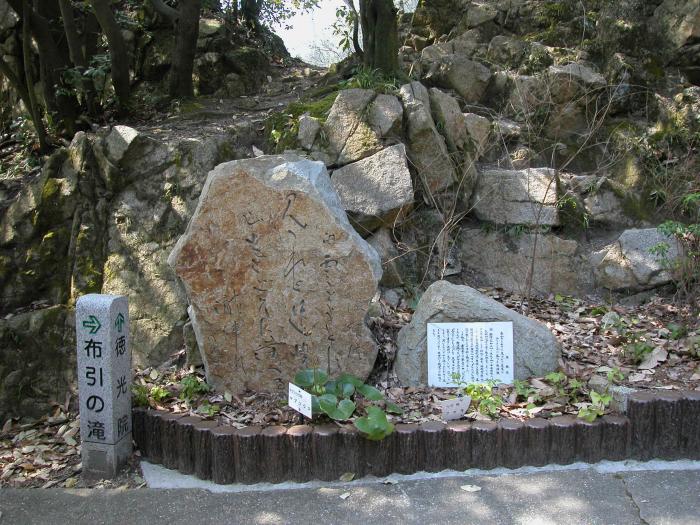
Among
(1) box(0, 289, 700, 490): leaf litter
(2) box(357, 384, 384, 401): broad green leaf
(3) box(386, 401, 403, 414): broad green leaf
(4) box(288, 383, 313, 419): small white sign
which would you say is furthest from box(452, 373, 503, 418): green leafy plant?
(4) box(288, 383, 313, 419): small white sign

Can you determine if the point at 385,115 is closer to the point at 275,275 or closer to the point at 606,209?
the point at 275,275

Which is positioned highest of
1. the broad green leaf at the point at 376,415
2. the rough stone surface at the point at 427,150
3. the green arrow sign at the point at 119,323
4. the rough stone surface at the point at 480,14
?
the rough stone surface at the point at 480,14

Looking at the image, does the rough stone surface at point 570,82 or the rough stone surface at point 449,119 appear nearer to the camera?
the rough stone surface at point 449,119

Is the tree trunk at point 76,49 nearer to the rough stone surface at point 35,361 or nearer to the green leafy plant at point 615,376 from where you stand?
the rough stone surface at point 35,361

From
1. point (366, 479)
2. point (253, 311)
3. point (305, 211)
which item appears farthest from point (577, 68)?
point (366, 479)

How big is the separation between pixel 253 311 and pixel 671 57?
6.83 meters

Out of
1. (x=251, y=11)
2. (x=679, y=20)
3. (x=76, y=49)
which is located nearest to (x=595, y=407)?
(x=679, y=20)

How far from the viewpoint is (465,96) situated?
8.54 metres

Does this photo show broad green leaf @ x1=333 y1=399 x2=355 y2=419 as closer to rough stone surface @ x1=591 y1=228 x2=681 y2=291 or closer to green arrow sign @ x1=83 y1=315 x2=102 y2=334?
green arrow sign @ x1=83 y1=315 x2=102 y2=334

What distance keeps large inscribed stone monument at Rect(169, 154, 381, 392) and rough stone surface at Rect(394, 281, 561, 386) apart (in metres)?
0.36

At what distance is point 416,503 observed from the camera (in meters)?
3.95

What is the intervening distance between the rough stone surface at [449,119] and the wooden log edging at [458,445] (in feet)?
13.0

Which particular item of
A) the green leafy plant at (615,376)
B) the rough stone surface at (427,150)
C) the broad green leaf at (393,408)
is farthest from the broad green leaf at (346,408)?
the rough stone surface at (427,150)

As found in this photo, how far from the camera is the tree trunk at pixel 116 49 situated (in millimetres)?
7918
